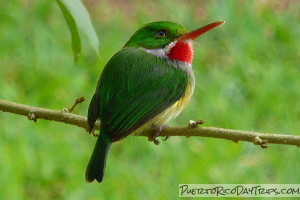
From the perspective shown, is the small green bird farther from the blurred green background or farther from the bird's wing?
the blurred green background

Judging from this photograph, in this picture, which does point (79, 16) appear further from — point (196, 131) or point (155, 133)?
point (155, 133)

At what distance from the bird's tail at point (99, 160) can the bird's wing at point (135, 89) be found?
0.13 feet

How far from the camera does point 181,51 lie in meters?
2.89

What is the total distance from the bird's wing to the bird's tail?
0.04 meters

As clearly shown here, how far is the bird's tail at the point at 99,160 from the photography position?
246cm

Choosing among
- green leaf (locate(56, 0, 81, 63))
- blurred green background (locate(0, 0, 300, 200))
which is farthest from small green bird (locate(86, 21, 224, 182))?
blurred green background (locate(0, 0, 300, 200))

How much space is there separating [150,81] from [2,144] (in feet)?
7.97

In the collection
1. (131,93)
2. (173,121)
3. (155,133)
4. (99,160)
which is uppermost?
(173,121)

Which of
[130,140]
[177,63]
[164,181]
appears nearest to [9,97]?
[130,140]

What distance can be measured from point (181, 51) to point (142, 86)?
31cm

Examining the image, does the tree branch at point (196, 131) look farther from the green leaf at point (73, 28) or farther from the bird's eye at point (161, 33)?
the bird's eye at point (161, 33)

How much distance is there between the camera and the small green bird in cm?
252

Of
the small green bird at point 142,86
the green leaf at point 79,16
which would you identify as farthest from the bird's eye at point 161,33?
the green leaf at point 79,16

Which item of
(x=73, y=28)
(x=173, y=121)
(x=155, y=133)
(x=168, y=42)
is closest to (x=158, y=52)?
(x=168, y=42)
